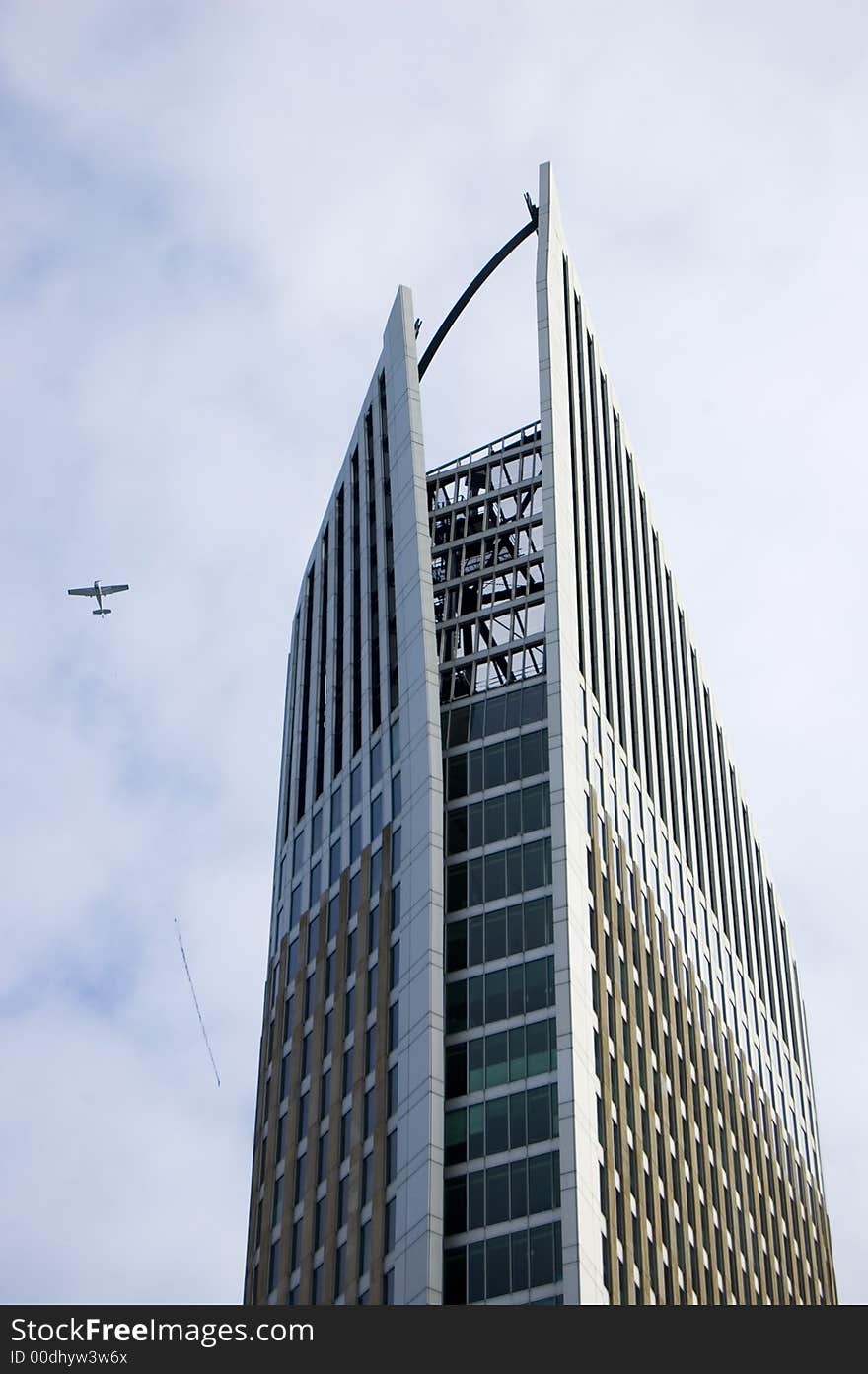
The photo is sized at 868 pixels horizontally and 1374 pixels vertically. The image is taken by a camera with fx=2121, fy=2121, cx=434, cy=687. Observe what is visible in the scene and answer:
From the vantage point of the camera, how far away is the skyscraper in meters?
110

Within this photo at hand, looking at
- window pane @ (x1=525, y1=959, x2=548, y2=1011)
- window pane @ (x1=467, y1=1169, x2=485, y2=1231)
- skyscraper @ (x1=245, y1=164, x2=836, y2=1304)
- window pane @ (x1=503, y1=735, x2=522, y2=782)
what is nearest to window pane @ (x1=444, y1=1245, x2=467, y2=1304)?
skyscraper @ (x1=245, y1=164, x2=836, y2=1304)

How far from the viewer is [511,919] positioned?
118125mm

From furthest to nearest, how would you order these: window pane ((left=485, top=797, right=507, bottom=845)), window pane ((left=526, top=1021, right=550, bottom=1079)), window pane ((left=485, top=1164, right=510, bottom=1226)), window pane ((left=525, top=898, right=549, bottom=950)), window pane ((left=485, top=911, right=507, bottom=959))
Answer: window pane ((left=485, top=797, right=507, bottom=845)) → window pane ((left=485, top=911, right=507, bottom=959)) → window pane ((left=525, top=898, right=549, bottom=950)) → window pane ((left=526, top=1021, right=550, bottom=1079)) → window pane ((left=485, top=1164, right=510, bottom=1226))

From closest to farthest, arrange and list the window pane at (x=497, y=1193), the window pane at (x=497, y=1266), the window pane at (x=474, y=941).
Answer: the window pane at (x=497, y=1266)
the window pane at (x=497, y=1193)
the window pane at (x=474, y=941)

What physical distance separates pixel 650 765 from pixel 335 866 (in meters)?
24.3

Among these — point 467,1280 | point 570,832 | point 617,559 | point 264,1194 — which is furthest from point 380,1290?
point 617,559

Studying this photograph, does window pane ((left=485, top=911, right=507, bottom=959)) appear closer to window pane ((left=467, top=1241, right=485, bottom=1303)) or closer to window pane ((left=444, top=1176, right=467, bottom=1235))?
window pane ((left=444, top=1176, right=467, bottom=1235))

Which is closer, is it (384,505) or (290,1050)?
(290,1050)

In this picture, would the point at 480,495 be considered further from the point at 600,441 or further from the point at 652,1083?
the point at 652,1083

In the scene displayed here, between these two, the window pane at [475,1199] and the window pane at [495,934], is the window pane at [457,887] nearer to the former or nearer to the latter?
the window pane at [495,934]

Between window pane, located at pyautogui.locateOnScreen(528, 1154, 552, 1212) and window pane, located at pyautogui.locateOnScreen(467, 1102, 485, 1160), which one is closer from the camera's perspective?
window pane, located at pyautogui.locateOnScreen(528, 1154, 552, 1212)

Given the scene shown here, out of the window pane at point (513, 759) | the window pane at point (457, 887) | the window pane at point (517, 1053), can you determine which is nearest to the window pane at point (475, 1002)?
the window pane at point (517, 1053)

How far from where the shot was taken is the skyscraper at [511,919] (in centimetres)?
11006

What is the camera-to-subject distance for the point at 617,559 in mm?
147250
